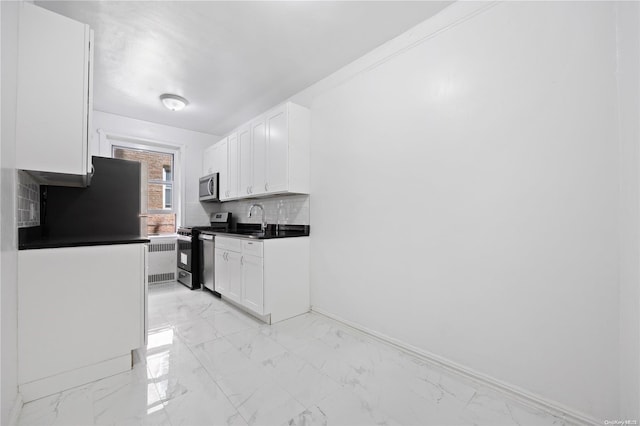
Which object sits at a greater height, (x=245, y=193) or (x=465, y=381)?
(x=245, y=193)

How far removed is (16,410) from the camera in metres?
1.36

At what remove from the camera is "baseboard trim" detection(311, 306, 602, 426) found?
137 centimetres

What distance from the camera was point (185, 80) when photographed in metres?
2.94

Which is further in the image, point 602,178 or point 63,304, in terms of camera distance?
point 63,304

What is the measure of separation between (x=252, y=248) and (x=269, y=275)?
341mm

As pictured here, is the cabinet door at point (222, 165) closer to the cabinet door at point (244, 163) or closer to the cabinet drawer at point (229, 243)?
the cabinet door at point (244, 163)

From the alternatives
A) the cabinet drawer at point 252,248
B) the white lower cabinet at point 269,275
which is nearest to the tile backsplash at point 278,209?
the white lower cabinet at point 269,275

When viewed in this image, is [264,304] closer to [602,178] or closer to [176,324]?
[176,324]

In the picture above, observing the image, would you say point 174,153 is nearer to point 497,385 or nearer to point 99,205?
point 99,205

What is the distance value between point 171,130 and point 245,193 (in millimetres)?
2123

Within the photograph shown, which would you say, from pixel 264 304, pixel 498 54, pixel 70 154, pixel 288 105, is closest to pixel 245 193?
pixel 288 105

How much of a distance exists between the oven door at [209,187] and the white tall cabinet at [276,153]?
2.70 ft

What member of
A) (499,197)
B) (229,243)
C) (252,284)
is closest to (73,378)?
(252,284)

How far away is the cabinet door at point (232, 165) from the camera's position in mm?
3736
